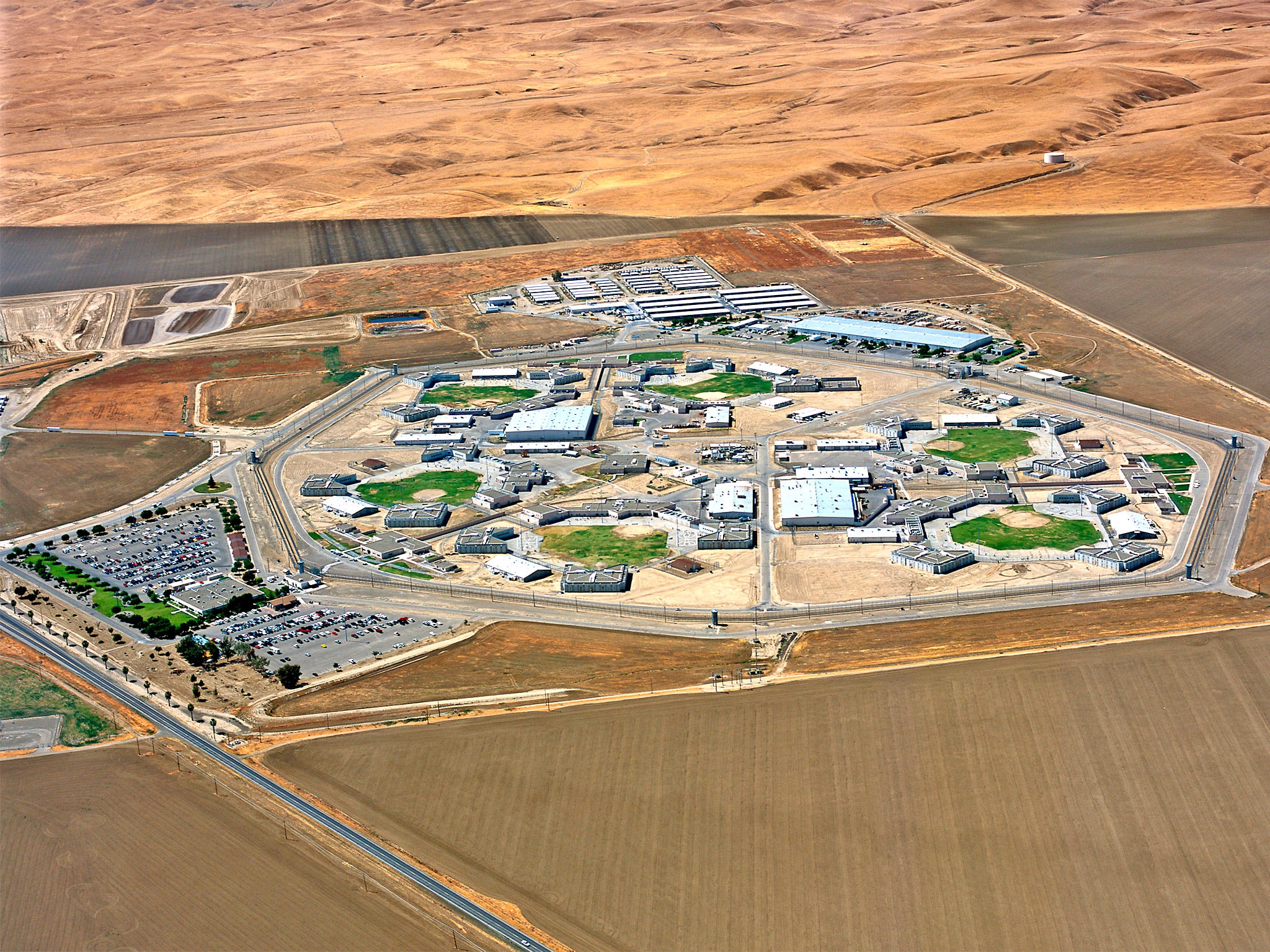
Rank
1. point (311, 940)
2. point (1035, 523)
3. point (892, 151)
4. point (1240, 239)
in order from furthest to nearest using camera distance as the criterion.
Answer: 1. point (892, 151)
2. point (1240, 239)
3. point (1035, 523)
4. point (311, 940)

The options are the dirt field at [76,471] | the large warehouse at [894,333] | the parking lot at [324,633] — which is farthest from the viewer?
the large warehouse at [894,333]

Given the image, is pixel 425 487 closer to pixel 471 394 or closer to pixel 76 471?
pixel 471 394

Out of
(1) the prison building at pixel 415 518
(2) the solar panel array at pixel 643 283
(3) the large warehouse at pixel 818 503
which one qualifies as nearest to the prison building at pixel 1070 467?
(3) the large warehouse at pixel 818 503

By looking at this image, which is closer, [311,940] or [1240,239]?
[311,940]

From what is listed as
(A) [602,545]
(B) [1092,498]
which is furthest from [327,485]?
(B) [1092,498]

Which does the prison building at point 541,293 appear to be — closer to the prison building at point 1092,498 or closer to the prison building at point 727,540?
the prison building at point 727,540

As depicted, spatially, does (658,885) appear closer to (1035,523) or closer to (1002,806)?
(1002,806)

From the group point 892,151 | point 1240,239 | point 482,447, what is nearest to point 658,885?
point 482,447
